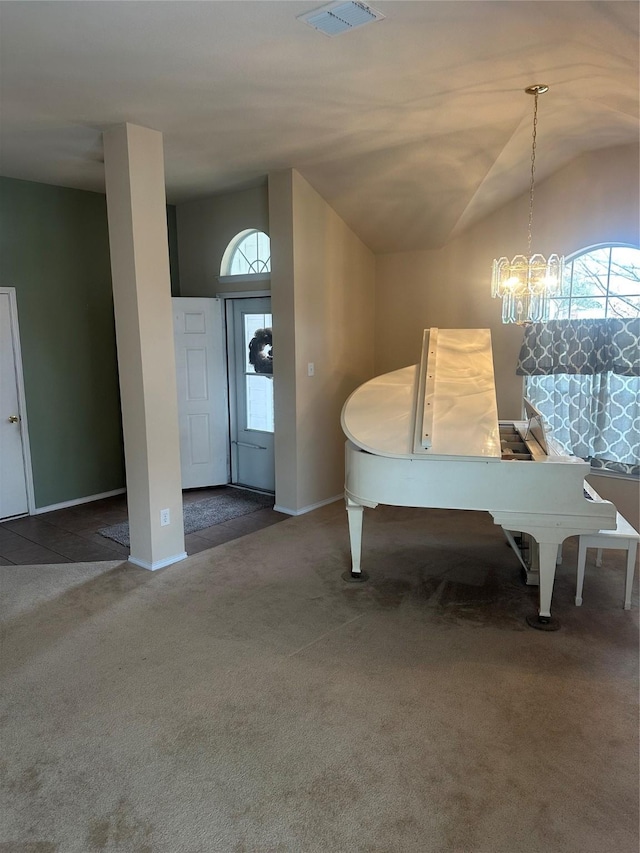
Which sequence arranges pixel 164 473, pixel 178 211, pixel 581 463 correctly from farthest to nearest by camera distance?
1. pixel 178 211
2. pixel 164 473
3. pixel 581 463

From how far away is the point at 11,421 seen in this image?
195 inches

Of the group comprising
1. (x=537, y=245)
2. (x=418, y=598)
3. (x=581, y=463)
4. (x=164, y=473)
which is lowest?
(x=418, y=598)

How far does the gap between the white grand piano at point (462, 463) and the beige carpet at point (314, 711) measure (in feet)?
1.53

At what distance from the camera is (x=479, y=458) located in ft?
10.1

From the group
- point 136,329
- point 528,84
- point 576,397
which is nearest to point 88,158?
point 136,329

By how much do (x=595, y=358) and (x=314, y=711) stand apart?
11.3 feet

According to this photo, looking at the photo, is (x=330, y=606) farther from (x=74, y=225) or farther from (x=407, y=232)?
(x=74, y=225)

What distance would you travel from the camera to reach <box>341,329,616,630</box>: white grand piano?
3064 mm

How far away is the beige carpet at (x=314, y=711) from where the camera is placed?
6.48ft

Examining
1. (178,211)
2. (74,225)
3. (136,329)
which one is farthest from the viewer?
(178,211)

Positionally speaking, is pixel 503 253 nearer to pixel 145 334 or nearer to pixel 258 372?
pixel 258 372

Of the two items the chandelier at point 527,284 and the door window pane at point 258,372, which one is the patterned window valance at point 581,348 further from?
the door window pane at point 258,372

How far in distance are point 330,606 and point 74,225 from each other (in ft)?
13.1

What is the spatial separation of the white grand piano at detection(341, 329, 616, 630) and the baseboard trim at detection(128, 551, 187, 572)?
1299mm
